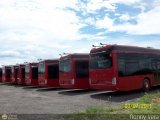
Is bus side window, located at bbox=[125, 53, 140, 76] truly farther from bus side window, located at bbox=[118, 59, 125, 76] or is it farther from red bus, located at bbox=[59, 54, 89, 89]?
red bus, located at bbox=[59, 54, 89, 89]

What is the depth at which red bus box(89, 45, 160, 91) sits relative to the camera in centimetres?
2000

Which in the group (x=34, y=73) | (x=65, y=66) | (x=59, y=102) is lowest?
(x=59, y=102)

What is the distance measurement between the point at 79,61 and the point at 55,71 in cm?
524

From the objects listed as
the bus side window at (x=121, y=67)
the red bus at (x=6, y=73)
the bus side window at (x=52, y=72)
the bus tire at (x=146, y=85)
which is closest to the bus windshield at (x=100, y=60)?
the bus side window at (x=121, y=67)

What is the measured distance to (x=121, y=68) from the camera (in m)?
20.3

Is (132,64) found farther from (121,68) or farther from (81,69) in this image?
(81,69)

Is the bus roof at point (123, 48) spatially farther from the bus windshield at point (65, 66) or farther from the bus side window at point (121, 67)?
the bus windshield at point (65, 66)

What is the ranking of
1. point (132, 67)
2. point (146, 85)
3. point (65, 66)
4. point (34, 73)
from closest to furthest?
point (132, 67), point (146, 85), point (65, 66), point (34, 73)

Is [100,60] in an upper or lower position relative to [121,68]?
upper

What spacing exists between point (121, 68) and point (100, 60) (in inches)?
54.3

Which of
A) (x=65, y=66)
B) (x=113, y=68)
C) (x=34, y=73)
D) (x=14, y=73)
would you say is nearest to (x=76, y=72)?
(x=65, y=66)

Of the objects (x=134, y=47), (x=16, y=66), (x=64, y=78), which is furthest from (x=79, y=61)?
(x=16, y=66)

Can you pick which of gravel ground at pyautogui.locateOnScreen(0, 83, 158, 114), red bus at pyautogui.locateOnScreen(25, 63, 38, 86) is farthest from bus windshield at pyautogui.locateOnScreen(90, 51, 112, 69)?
red bus at pyautogui.locateOnScreen(25, 63, 38, 86)

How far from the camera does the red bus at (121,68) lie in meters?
20.0
